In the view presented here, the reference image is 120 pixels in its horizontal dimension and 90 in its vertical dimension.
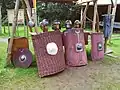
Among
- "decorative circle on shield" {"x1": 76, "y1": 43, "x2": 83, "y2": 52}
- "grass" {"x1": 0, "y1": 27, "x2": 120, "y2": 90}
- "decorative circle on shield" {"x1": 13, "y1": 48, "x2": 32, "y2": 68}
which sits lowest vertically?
"grass" {"x1": 0, "y1": 27, "x2": 120, "y2": 90}

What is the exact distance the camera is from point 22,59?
224 inches

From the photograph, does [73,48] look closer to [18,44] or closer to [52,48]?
[52,48]

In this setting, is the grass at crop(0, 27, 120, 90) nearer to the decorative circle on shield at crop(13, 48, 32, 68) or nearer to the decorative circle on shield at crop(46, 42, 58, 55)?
the decorative circle on shield at crop(13, 48, 32, 68)

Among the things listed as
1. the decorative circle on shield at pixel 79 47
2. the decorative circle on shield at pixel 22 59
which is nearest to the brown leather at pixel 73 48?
the decorative circle on shield at pixel 79 47

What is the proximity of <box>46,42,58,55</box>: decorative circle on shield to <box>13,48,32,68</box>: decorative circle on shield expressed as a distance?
2.57ft

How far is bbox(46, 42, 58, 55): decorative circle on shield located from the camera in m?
5.16

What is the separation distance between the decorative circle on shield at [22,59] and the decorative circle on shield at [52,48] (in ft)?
2.57

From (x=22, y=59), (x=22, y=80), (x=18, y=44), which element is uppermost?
(x=18, y=44)

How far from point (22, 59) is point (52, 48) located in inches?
37.1

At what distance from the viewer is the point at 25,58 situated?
571 centimetres

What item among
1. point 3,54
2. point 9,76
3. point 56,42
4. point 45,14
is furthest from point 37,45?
point 45,14

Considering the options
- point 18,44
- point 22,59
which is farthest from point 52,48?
point 18,44

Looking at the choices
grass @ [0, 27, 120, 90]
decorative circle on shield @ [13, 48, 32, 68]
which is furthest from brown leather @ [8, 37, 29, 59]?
grass @ [0, 27, 120, 90]

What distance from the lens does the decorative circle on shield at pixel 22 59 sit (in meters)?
5.69
